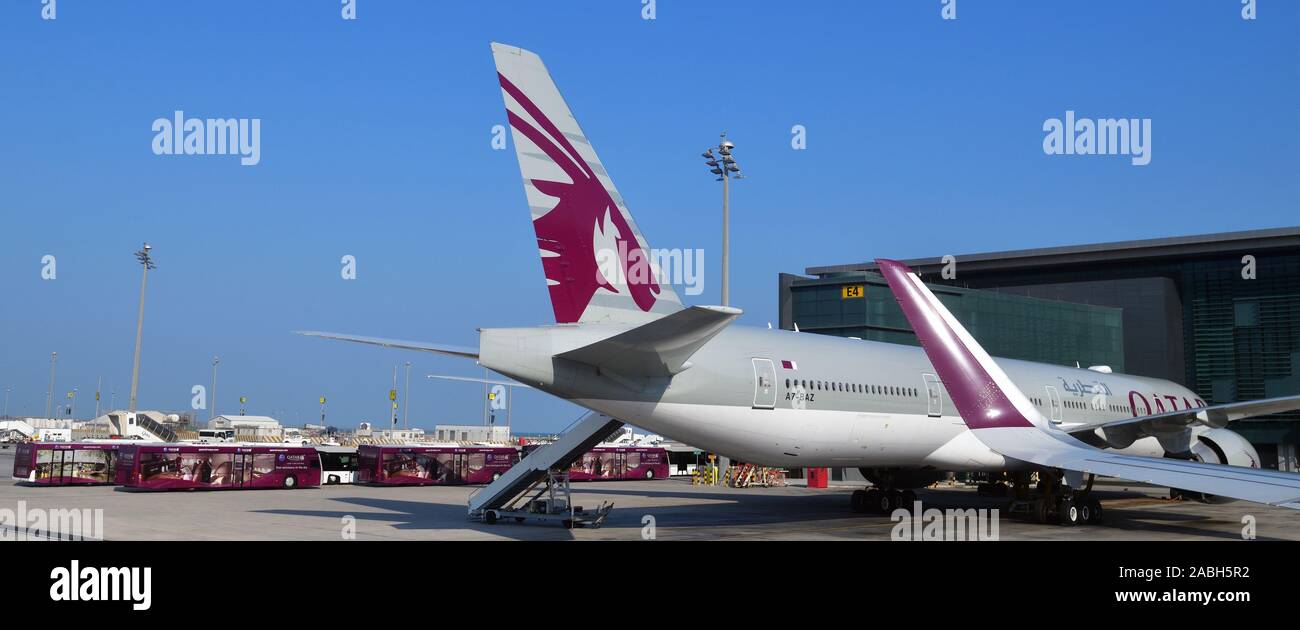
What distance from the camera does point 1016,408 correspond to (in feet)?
49.9

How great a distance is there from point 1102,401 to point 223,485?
32.4 metres

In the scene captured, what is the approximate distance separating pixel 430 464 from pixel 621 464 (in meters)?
11.9

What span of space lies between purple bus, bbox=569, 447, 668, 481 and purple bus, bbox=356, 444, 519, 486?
4289 mm

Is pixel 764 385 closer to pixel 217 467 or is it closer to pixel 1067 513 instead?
pixel 1067 513

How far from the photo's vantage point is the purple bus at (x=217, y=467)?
38469 mm

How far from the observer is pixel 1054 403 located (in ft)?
96.5

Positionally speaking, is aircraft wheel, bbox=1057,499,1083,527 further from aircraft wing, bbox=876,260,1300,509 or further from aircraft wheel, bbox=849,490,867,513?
aircraft wing, bbox=876,260,1300,509

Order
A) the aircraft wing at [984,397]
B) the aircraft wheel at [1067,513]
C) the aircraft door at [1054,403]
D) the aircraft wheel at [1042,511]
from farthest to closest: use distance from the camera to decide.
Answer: the aircraft door at [1054,403], the aircraft wheel at [1042,511], the aircraft wheel at [1067,513], the aircraft wing at [984,397]

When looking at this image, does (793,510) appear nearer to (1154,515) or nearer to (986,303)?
(1154,515)

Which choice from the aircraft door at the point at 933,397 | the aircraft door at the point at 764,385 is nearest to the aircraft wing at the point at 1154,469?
the aircraft door at the point at 764,385

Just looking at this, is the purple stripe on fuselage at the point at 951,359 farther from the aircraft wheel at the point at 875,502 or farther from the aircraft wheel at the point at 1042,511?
the aircraft wheel at the point at 875,502

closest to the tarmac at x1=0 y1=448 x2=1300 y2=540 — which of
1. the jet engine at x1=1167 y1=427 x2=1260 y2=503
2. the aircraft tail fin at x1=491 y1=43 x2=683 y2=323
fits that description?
the jet engine at x1=1167 y1=427 x2=1260 y2=503

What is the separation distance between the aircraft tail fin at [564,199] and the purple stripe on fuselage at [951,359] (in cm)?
523
